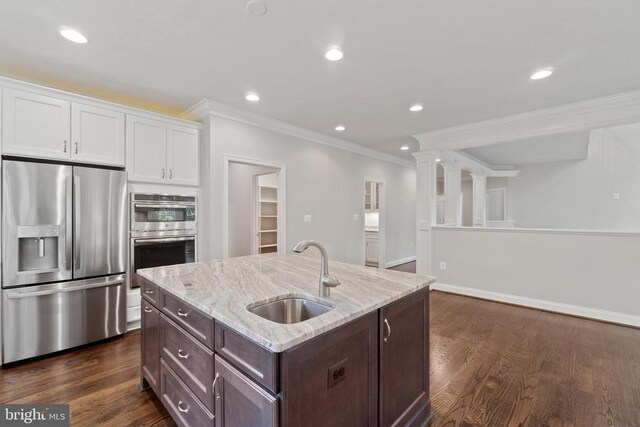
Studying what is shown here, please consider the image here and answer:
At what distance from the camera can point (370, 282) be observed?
5.60 ft

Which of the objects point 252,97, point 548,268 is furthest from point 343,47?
point 548,268

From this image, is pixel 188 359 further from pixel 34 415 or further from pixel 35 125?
pixel 35 125

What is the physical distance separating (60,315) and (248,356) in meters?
2.58

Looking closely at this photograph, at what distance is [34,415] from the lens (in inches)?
70.8

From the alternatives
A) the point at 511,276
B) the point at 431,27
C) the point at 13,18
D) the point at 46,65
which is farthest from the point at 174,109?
the point at 511,276

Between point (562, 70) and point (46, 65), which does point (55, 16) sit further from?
point (562, 70)

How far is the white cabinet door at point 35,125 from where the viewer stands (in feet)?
7.66

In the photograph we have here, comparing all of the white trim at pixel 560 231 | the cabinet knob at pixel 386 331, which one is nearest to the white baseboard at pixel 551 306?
the white trim at pixel 560 231

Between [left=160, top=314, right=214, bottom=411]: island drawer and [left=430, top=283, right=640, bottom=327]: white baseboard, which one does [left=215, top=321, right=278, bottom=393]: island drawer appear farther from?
[left=430, top=283, right=640, bottom=327]: white baseboard

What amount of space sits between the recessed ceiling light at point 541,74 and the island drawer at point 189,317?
339 centimetres

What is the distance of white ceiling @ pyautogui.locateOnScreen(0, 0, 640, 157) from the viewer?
1.83 m

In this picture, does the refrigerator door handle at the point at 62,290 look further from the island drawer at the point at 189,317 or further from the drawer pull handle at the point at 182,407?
the drawer pull handle at the point at 182,407

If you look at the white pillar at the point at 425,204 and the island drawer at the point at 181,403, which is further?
the white pillar at the point at 425,204

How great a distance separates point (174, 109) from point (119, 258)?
2003mm
